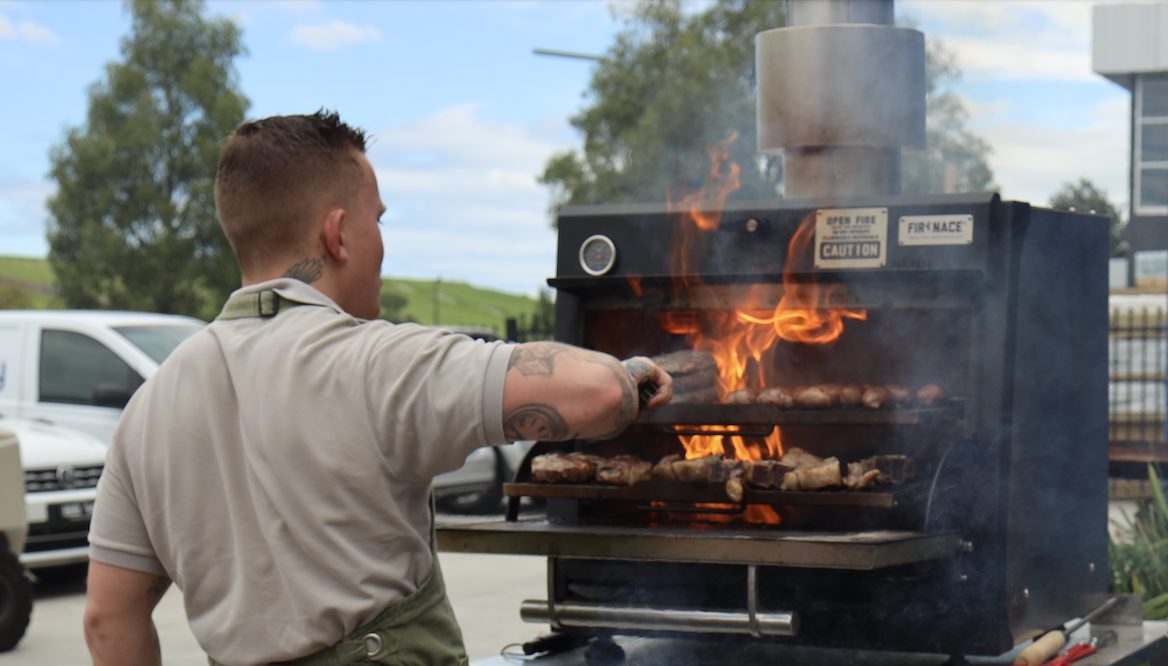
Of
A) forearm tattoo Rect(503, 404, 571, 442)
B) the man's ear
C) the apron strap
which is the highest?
the man's ear

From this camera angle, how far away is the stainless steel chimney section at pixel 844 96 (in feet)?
15.2

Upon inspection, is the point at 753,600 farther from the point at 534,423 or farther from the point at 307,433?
the point at 307,433

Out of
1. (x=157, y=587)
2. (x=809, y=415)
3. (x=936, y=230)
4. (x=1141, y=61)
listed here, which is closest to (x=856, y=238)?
(x=936, y=230)

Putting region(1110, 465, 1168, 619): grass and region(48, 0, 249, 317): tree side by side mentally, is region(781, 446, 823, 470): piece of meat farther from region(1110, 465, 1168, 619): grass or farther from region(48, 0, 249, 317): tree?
region(48, 0, 249, 317): tree

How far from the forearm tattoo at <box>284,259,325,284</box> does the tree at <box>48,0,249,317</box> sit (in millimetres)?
28756

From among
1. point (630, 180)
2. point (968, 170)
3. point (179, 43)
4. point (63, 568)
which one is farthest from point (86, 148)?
point (968, 170)

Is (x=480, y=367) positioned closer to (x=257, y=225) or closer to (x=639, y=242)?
(x=257, y=225)

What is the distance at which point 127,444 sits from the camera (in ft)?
8.46

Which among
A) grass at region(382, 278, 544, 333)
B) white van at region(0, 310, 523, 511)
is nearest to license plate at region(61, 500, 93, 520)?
white van at region(0, 310, 523, 511)

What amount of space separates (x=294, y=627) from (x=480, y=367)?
0.54m

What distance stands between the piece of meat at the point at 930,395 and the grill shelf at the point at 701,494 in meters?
0.25

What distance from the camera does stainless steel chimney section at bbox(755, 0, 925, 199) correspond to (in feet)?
15.2

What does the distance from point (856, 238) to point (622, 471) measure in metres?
0.92

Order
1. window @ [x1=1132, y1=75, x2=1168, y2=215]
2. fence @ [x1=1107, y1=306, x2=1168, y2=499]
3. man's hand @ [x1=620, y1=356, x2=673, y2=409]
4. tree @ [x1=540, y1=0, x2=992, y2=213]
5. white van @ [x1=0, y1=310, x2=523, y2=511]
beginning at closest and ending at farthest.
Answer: man's hand @ [x1=620, y1=356, x2=673, y2=409] < window @ [x1=1132, y1=75, x2=1168, y2=215] < white van @ [x1=0, y1=310, x2=523, y2=511] < fence @ [x1=1107, y1=306, x2=1168, y2=499] < tree @ [x1=540, y1=0, x2=992, y2=213]
